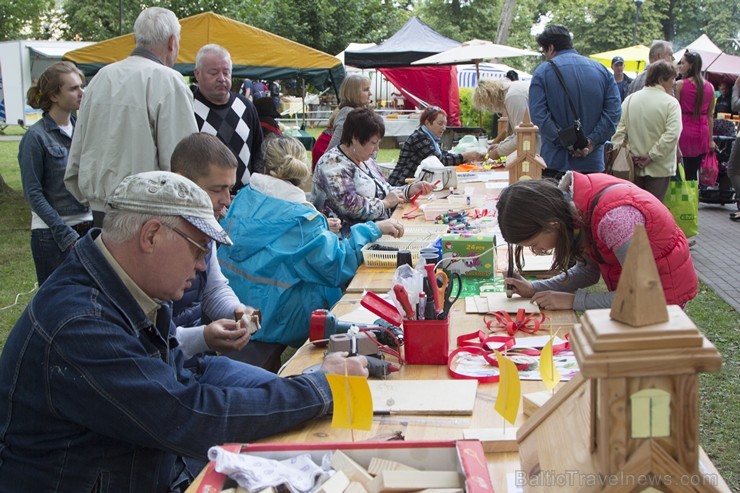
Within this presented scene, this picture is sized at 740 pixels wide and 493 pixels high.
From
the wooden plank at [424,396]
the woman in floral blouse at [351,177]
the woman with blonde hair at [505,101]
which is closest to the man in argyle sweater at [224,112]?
the woman in floral blouse at [351,177]

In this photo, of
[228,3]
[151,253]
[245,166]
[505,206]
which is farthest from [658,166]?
[228,3]

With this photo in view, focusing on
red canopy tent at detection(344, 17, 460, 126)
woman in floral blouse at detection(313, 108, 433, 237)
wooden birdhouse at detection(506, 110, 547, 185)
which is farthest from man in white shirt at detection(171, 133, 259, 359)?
red canopy tent at detection(344, 17, 460, 126)

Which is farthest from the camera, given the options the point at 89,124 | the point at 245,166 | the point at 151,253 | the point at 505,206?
the point at 245,166

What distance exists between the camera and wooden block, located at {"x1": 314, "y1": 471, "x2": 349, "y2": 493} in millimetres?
1430

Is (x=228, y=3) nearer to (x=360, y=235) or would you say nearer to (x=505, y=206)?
(x=360, y=235)

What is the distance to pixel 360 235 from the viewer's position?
3.78m

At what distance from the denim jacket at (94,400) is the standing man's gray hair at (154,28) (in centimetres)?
239

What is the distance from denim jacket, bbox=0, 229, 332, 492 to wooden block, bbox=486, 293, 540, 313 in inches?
48.0

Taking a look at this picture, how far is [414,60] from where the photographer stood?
41.6 feet

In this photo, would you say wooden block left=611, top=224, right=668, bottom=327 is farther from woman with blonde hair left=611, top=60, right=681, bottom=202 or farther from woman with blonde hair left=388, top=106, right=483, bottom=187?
woman with blonde hair left=611, top=60, right=681, bottom=202

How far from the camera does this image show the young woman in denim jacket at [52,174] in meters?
4.43

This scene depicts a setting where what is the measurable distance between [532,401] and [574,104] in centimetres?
415

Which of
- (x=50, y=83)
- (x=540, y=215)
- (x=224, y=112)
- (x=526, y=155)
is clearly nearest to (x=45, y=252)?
(x=50, y=83)

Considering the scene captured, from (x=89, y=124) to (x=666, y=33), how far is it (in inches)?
1778
